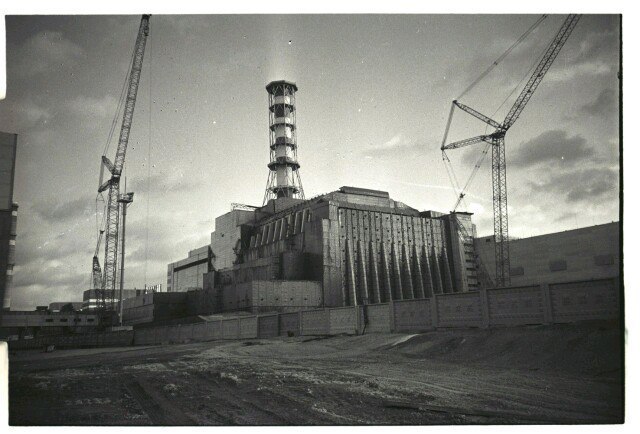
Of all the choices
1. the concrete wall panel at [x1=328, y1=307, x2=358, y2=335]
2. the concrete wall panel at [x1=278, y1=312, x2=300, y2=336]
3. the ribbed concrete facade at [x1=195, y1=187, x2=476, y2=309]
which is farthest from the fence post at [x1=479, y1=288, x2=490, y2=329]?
the ribbed concrete facade at [x1=195, y1=187, x2=476, y2=309]

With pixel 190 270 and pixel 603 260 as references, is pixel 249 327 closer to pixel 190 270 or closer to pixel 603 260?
pixel 603 260

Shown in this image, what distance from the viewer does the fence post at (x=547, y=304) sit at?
1973 centimetres

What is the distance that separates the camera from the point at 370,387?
13.9 meters

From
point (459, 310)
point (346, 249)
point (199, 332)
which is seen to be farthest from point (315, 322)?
point (346, 249)

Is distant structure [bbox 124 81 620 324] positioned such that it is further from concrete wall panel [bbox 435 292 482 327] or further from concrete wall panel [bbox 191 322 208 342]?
concrete wall panel [bbox 435 292 482 327]

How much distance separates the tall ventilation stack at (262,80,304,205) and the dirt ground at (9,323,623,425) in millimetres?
71905

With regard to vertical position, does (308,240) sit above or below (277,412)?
above

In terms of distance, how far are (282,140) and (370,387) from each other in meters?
81.2

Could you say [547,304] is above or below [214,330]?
above

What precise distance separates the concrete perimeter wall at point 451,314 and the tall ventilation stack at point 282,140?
48780mm

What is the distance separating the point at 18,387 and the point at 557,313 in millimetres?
18986
